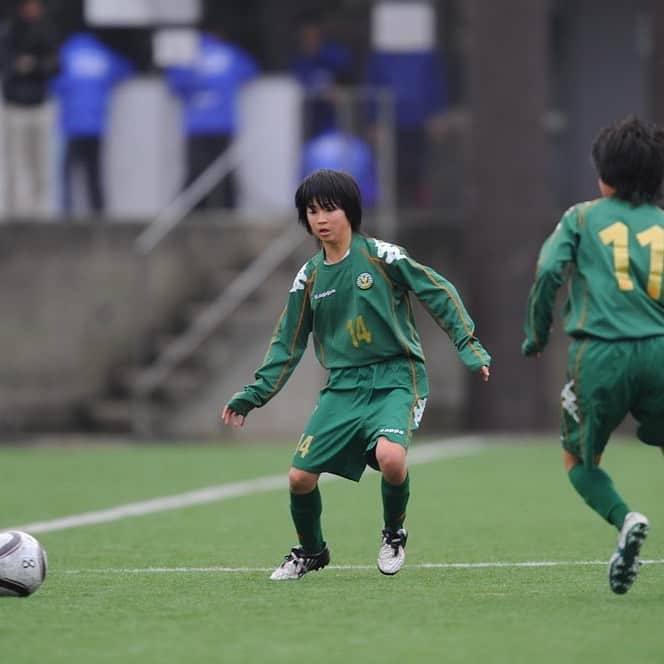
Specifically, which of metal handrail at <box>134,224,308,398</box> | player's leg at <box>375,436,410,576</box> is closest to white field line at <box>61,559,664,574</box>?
player's leg at <box>375,436,410,576</box>

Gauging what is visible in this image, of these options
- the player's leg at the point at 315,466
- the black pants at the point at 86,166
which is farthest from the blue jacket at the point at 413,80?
the player's leg at the point at 315,466

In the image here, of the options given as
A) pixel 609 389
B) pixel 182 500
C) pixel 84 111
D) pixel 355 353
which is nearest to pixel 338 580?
pixel 355 353

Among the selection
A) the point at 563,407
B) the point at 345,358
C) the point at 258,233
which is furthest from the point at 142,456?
the point at 563,407

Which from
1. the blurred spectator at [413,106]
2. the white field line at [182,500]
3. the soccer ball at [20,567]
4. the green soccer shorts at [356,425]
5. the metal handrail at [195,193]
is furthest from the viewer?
the blurred spectator at [413,106]

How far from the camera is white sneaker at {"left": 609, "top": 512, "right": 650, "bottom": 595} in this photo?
6277mm

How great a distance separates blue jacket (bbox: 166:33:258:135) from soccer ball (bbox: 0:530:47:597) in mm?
10034

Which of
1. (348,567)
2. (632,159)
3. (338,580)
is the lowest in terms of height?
(348,567)

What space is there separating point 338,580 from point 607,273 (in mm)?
1793

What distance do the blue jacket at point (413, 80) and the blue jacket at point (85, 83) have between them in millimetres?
2473

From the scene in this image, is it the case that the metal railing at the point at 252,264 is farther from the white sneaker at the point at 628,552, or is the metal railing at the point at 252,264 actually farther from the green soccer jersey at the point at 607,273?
the white sneaker at the point at 628,552

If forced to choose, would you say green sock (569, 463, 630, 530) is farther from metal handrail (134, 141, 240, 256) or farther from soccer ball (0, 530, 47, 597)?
metal handrail (134, 141, 240, 256)

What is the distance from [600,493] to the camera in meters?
6.70

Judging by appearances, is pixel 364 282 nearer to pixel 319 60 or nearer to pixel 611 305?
pixel 611 305

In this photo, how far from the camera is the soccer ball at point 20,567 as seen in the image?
691 cm
